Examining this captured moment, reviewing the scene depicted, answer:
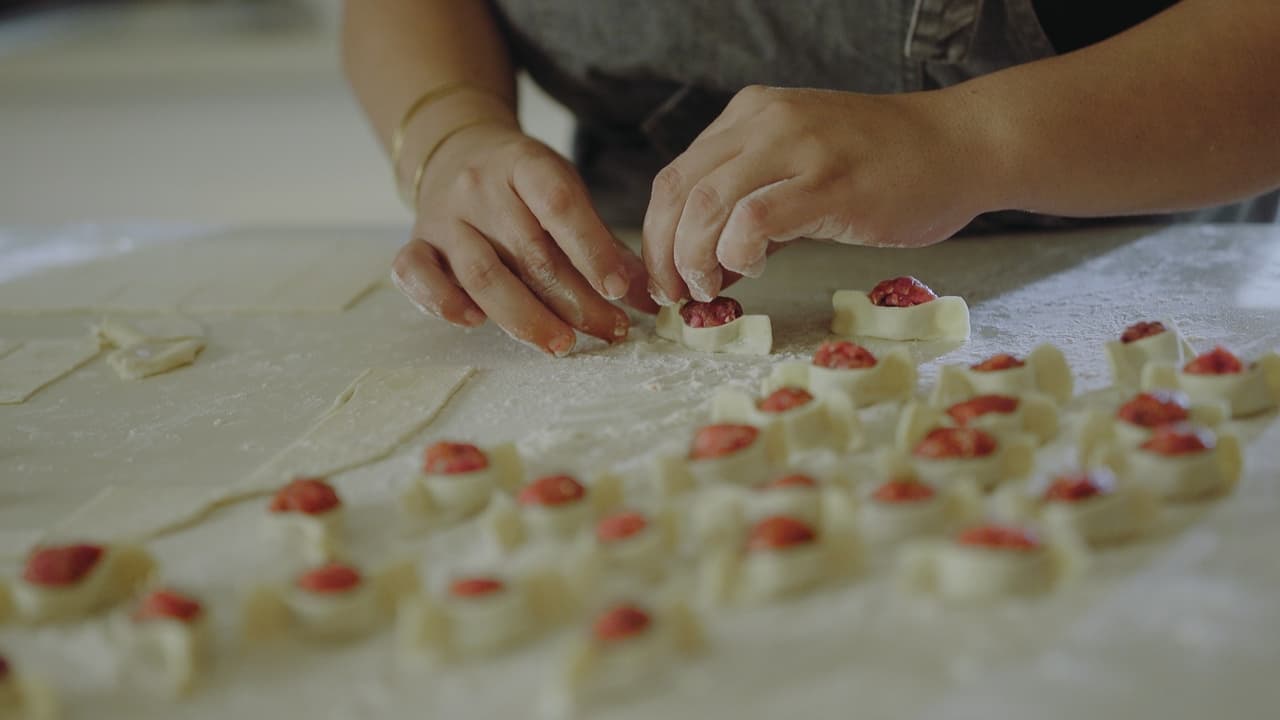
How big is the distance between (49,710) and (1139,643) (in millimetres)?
526

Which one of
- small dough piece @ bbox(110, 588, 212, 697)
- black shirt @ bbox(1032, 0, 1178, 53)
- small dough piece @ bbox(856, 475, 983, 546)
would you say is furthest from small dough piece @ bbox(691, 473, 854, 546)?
black shirt @ bbox(1032, 0, 1178, 53)

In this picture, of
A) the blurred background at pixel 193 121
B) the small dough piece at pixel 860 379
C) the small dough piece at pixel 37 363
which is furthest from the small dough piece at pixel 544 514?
the blurred background at pixel 193 121

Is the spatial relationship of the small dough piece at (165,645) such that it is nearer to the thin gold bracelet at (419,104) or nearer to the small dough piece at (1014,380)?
the small dough piece at (1014,380)

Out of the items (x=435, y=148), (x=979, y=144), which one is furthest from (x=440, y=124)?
(x=979, y=144)

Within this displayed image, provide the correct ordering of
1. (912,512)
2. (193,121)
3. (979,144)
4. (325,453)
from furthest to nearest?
(193,121) < (979,144) < (325,453) < (912,512)

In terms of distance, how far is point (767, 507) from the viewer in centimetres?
74

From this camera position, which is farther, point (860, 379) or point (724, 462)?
point (860, 379)

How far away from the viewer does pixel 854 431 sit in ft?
2.83

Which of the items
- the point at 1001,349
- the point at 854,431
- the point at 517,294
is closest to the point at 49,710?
the point at 854,431

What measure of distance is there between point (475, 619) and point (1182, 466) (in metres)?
0.42

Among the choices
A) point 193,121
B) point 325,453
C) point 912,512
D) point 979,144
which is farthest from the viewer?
point 193,121

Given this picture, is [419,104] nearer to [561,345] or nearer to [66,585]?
[561,345]

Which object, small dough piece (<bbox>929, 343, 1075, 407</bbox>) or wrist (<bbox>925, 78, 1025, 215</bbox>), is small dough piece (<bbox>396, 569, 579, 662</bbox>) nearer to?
small dough piece (<bbox>929, 343, 1075, 407</bbox>)

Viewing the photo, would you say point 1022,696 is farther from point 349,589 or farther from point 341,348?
point 341,348
